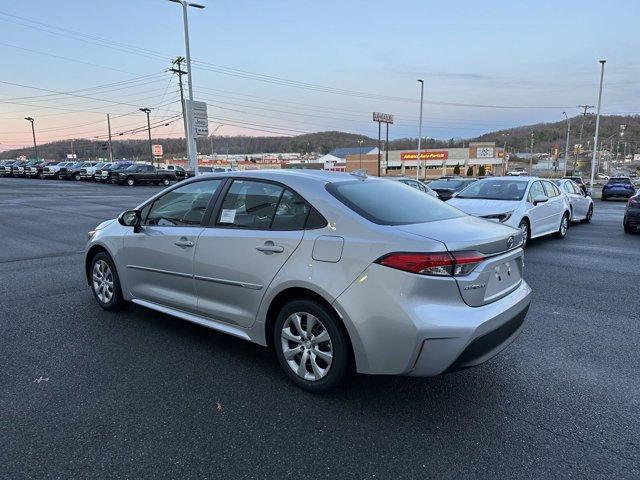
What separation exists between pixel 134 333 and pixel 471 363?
129 inches

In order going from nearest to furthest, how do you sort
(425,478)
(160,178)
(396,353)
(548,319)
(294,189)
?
(425,478)
(396,353)
(294,189)
(548,319)
(160,178)

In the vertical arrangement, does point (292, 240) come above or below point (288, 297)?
above

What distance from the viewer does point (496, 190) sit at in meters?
10.5

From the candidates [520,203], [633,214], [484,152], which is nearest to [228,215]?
[520,203]

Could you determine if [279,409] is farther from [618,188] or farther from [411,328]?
[618,188]

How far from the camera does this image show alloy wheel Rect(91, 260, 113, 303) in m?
5.18

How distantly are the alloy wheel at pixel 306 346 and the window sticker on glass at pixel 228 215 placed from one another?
105cm

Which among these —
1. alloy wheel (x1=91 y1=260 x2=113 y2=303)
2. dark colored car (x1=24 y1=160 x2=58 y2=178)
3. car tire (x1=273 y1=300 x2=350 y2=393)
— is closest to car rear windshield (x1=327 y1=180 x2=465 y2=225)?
car tire (x1=273 y1=300 x2=350 y2=393)

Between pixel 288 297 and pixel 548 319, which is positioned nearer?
pixel 288 297

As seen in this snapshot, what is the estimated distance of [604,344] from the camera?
4359 millimetres

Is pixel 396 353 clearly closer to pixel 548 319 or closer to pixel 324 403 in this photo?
pixel 324 403

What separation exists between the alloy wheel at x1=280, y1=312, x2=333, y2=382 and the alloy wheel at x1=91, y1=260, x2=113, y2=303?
8.79 ft

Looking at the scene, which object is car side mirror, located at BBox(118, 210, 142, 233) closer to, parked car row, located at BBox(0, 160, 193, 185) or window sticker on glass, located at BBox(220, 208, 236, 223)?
window sticker on glass, located at BBox(220, 208, 236, 223)

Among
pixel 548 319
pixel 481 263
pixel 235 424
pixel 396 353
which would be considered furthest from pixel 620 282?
pixel 235 424
